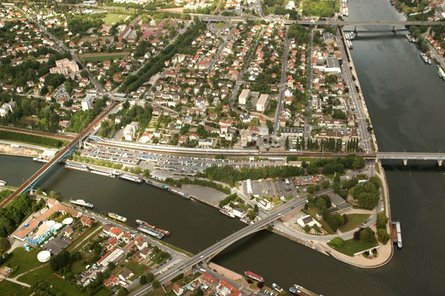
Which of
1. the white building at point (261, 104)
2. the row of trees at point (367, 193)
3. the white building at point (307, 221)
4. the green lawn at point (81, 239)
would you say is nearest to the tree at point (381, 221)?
the row of trees at point (367, 193)

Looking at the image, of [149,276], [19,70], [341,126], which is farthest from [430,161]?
[19,70]

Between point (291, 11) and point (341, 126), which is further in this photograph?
point (291, 11)

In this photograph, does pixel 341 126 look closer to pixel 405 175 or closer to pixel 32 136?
pixel 405 175

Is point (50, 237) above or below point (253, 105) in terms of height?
below

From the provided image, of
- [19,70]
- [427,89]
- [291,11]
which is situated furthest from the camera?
[291,11]

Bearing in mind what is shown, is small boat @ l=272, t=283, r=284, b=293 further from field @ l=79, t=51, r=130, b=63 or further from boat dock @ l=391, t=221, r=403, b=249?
field @ l=79, t=51, r=130, b=63

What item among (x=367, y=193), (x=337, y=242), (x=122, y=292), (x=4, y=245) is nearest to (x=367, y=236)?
(x=337, y=242)

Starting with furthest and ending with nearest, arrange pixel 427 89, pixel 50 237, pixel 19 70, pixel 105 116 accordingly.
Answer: pixel 19 70
pixel 427 89
pixel 105 116
pixel 50 237

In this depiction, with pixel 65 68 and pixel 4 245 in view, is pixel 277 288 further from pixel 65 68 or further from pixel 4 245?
pixel 65 68
